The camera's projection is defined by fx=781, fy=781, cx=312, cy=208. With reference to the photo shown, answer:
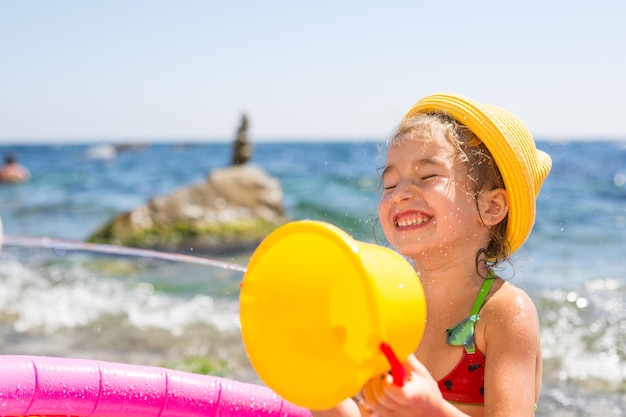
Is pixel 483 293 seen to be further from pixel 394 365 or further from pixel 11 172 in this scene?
pixel 11 172

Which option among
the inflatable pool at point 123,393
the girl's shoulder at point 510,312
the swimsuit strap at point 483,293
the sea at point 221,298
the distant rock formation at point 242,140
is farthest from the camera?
the distant rock formation at point 242,140

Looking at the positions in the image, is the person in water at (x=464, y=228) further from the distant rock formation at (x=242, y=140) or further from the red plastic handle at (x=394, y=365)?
the distant rock formation at (x=242, y=140)

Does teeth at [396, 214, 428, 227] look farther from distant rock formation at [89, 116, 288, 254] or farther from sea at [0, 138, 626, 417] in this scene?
distant rock formation at [89, 116, 288, 254]

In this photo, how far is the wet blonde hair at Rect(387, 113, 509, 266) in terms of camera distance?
1.87 m

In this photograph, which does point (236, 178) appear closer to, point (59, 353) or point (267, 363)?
point (59, 353)

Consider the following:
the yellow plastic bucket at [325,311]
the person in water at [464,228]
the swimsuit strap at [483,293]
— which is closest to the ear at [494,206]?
the person in water at [464,228]

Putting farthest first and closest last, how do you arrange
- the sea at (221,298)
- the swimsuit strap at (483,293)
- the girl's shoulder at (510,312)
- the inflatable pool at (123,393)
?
the sea at (221,298) → the inflatable pool at (123,393) → the swimsuit strap at (483,293) → the girl's shoulder at (510,312)

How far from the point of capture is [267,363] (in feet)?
4.53

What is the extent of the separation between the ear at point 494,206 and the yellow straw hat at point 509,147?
0.02 meters

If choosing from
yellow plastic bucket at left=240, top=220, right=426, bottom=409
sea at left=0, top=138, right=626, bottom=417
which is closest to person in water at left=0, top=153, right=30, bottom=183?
sea at left=0, top=138, right=626, bottom=417

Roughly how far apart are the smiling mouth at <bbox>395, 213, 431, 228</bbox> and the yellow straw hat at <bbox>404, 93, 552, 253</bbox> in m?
0.23

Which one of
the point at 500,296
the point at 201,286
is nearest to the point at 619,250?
the point at 201,286

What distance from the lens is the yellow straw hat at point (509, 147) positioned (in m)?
1.87

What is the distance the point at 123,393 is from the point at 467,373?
111 cm
